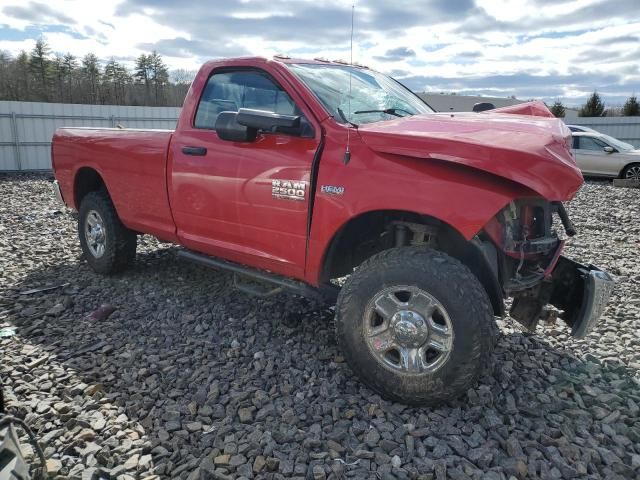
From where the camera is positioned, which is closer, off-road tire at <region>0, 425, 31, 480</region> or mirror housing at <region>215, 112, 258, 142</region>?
off-road tire at <region>0, 425, 31, 480</region>

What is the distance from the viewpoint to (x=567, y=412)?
9.37 ft

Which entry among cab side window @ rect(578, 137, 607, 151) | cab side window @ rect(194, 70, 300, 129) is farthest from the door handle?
cab side window @ rect(578, 137, 607, 151)

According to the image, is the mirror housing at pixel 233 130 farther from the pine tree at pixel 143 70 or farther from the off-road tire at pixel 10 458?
the pine tree at pixel 143 70

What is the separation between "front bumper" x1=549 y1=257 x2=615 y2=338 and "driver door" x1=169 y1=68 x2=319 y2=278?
1717 mm

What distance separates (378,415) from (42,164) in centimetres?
1622

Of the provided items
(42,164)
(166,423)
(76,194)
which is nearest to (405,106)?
(166,423)

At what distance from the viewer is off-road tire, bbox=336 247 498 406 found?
105 inches

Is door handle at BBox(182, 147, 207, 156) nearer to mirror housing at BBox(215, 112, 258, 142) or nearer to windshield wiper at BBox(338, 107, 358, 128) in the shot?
mirror housing at BBox(215, 112, 258, 142)

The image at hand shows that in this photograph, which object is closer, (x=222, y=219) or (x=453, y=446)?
(x=453, y=446)

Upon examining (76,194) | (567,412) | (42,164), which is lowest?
(42,164)

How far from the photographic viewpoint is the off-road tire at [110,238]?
16.2 feet

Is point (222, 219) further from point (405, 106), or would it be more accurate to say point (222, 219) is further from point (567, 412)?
point (567, 412)

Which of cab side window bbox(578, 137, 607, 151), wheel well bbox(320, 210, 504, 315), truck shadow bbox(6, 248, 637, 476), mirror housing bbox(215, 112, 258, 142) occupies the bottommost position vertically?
truck shadow bbox(6, 248, 637, 476)

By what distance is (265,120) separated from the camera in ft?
10.1
